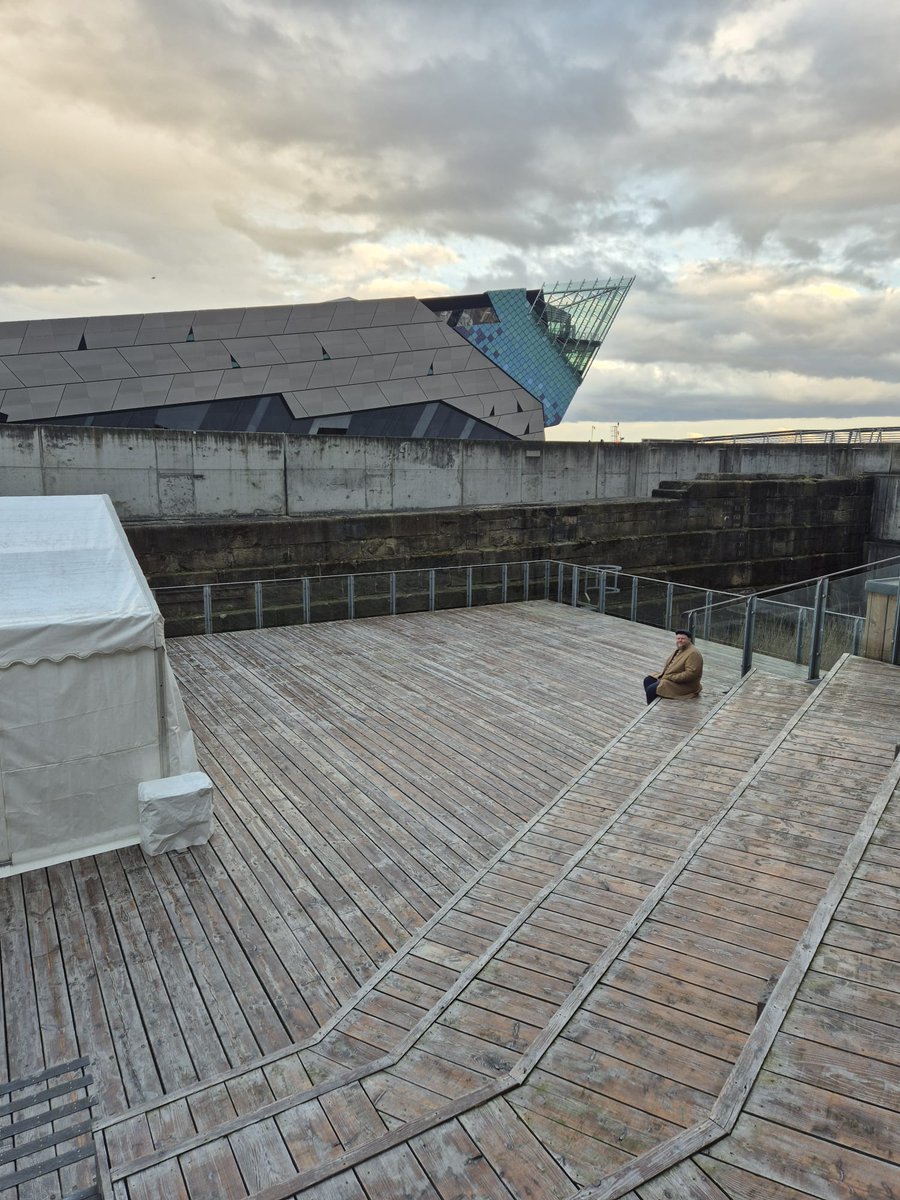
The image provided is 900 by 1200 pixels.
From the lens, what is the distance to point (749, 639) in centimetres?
870

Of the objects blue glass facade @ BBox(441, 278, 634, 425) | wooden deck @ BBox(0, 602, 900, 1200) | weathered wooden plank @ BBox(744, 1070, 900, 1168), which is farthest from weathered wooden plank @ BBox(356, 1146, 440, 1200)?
blue glass facade @ BBox(441, 278, 634, 425)

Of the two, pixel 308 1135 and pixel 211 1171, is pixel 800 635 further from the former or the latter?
pixel 211 1171

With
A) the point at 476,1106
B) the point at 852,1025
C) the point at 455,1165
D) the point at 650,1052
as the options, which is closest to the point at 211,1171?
the point at 455,1165

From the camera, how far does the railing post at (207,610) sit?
13172 mm

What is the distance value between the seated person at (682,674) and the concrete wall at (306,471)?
1047 centimetres

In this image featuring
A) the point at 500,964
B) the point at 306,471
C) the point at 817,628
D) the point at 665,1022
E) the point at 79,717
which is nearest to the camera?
the point at 665,1022

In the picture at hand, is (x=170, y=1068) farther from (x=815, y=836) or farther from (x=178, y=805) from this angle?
(x=815, y=836)

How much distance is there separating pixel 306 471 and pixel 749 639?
11.0 metres

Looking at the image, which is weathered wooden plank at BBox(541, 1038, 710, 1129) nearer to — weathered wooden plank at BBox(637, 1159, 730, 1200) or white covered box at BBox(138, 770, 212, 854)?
weathered wooden plank at BBox(637, 1159, 730, 1200)

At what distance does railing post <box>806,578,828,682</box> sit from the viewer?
775 centimetres

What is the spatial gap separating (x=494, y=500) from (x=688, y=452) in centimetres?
769

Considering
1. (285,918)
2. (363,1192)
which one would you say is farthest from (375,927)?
(363,1192)

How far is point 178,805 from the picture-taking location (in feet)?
19.3

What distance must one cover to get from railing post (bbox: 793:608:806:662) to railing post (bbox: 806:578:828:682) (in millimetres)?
269
